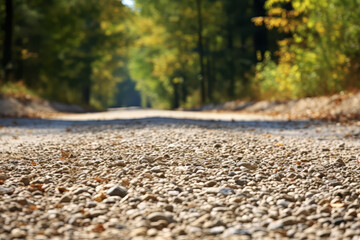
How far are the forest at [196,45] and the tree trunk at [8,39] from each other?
0.04 m

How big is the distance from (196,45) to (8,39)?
15.1 metres

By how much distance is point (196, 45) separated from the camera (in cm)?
2875

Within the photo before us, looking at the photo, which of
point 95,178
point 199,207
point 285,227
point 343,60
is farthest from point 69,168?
point 343,60

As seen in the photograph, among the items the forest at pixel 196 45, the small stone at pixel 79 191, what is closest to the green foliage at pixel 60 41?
the forest at pixel 196 45

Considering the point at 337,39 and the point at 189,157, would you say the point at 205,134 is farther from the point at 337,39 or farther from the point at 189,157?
the point at 337,39

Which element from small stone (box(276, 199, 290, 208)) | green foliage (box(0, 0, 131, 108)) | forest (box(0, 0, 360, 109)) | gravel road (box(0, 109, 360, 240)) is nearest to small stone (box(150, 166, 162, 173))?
gravel road (box(0, 109, 360, 240))

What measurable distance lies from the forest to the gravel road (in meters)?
7.05

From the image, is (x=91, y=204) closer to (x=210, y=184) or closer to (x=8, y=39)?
(x=210, y=184)

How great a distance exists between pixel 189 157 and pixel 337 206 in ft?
5.76

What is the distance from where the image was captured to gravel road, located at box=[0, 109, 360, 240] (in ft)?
7.57

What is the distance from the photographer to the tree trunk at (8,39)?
A: 52.4 ft

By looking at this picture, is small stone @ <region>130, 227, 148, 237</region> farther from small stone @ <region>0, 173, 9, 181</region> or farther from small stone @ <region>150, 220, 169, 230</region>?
small stone @ <region>0, 173, 9, 181</region>

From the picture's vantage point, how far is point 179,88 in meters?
35.9

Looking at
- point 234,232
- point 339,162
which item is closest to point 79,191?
point 234,232
